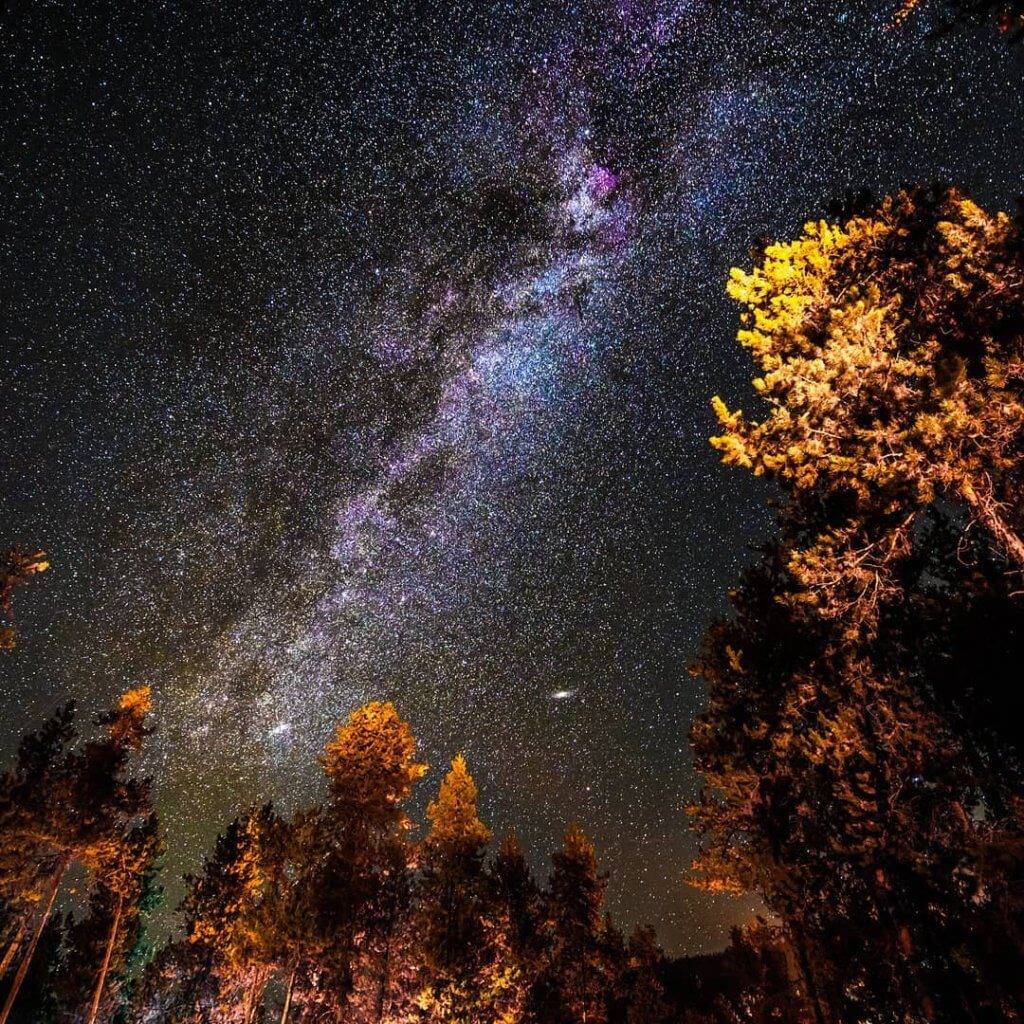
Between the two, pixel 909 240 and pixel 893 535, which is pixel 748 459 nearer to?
pixel 893 535

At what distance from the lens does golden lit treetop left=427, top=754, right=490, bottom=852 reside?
2203 cm

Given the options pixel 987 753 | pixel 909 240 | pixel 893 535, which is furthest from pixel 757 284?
pixel 987 753

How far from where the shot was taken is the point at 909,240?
7.40m

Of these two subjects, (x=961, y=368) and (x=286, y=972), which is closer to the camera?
(x=961, y=368)

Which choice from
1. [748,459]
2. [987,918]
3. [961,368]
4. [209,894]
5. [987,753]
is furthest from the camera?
[209,894]

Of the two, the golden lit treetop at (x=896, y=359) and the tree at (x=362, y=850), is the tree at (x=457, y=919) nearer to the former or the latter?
the tree at (x=362, y=850)

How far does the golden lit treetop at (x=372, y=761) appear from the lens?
20062 mm

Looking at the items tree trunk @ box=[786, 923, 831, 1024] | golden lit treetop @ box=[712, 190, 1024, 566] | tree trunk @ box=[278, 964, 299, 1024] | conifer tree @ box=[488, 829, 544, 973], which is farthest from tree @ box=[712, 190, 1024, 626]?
conifer tree @ box=[488, 829, 544, 973]

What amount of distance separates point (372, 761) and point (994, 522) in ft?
66.2

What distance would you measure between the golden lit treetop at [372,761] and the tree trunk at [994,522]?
1995 centimetres

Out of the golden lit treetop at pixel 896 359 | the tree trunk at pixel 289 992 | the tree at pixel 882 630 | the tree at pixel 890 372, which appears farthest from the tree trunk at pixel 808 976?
the tree trunk at pixel 289 992

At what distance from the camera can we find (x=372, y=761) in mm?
20719

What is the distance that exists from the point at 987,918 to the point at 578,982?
2178 cm

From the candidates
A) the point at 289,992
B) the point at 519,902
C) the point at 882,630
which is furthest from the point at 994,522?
the point at 519,902
